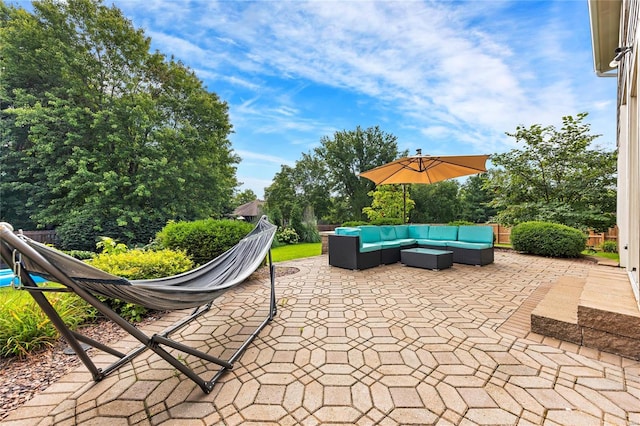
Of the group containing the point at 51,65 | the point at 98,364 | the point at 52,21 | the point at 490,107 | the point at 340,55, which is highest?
the point at 52,21

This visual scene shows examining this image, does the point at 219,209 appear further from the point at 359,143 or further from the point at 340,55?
the point at 359,143

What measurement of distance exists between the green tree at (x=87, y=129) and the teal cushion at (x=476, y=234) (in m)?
11.2

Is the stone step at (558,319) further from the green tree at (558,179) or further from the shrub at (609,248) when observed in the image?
the shrub at (609,248)

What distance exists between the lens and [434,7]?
5742mm

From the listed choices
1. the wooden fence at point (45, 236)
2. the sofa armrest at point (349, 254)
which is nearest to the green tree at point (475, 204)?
the sofa armrest at point (349, 254)

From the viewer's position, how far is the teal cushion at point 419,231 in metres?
7.40

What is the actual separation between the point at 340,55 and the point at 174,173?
9.18 metres

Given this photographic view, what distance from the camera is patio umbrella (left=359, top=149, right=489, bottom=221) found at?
630cm

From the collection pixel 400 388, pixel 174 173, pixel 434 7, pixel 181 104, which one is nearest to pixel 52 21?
pixel 181 104

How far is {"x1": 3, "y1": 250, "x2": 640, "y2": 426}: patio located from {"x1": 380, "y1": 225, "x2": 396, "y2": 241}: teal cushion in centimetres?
340

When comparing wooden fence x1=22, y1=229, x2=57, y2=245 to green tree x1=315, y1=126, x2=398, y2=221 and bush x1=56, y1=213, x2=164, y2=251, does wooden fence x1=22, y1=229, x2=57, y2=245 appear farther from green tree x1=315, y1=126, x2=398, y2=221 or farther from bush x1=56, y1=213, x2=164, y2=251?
green tree x1=315, y1=126, x2=398, y2=221

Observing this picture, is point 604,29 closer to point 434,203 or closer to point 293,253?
point 293,253

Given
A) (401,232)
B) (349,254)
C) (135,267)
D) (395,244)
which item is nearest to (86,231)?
(135,267)

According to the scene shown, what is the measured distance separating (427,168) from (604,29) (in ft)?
12.7
